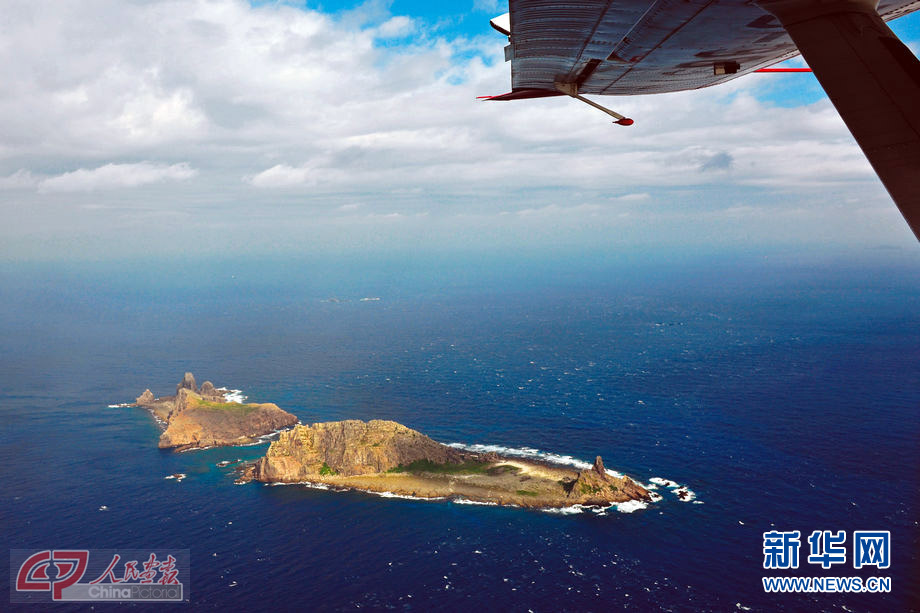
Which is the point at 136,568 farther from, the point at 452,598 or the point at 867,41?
the point at 867,41

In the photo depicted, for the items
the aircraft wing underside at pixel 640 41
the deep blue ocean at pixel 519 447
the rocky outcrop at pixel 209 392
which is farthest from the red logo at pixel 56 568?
the aircraft wing underside at pixel 640 41

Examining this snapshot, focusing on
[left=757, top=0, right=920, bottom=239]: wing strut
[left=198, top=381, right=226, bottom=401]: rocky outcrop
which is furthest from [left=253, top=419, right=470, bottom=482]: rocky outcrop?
[left=757, top=0, right=920, bottom=239]: wing strut

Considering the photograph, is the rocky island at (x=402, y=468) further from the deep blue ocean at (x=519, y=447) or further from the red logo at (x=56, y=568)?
the red logo at (x=56, y=568)

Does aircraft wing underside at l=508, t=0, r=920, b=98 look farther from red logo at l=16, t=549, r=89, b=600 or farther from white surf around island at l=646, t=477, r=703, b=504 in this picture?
red logo at l=16, t=549, r=89, b=600

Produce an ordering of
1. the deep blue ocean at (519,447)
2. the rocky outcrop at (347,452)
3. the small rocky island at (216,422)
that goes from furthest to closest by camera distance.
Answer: the small rocky island at (216,422)
the rocky outcrop at (347,452)
the deep blue ocean at (519,447)

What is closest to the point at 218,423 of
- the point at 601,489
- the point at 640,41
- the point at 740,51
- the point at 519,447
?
the point at 519,447
